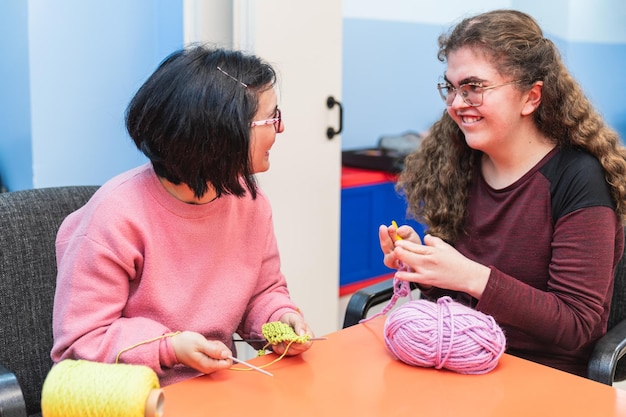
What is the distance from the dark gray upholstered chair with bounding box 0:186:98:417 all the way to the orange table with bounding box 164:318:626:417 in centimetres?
50

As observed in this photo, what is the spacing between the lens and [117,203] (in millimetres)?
1276

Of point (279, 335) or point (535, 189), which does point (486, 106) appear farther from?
point (279, 335)

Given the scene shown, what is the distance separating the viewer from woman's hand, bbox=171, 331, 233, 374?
1.16m

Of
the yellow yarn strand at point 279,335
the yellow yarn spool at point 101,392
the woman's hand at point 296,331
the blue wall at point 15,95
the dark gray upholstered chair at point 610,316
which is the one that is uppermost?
the blue wall at point 15,95

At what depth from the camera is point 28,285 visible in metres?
1.51

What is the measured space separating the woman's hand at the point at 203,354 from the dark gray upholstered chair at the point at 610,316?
52 centimetres

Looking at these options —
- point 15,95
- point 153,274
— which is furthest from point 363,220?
point 153,274

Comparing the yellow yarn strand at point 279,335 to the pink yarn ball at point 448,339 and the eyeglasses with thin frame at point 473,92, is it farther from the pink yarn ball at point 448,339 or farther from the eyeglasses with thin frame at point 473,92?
the eyeglasses with thin frame at point 473,92

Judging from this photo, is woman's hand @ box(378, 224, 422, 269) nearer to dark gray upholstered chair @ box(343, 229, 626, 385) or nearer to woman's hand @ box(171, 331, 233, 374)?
dark gray upholstered chair @ box(343, 229, 626, 385)

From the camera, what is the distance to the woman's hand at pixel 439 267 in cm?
131

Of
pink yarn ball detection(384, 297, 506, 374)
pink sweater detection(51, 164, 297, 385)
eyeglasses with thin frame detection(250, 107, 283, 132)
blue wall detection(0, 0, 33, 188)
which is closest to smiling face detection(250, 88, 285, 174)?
eyeglasses with thin frame detection(250, 107, 283, 132)

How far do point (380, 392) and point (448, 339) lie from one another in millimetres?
149

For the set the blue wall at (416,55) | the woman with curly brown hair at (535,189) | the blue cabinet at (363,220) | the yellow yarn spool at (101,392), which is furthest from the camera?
the blue wall at (416,55)

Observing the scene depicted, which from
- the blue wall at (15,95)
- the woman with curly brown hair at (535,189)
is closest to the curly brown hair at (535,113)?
the woman with curly brown hair at (535,189)
